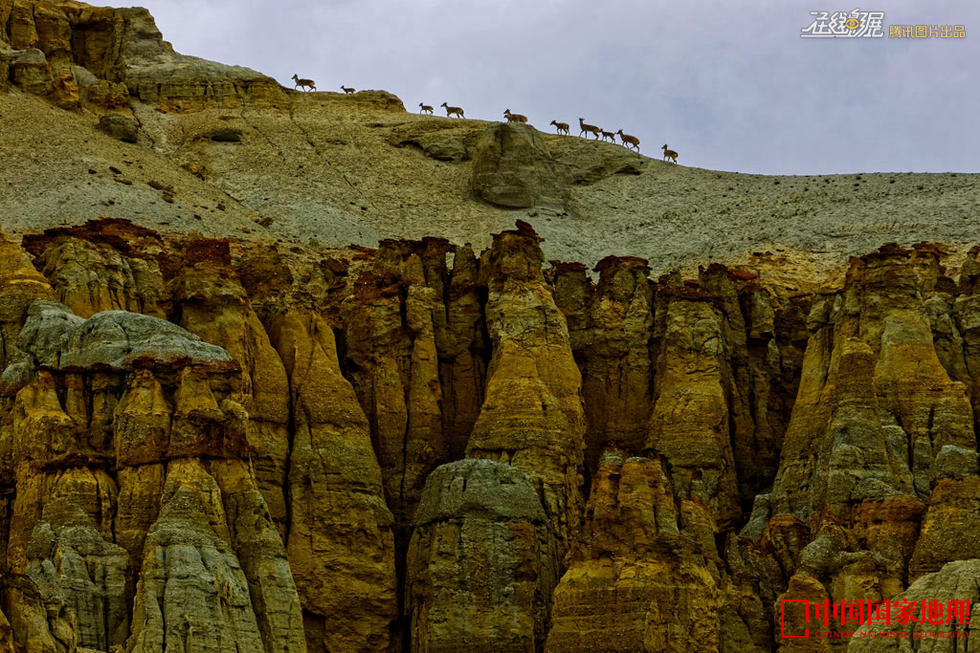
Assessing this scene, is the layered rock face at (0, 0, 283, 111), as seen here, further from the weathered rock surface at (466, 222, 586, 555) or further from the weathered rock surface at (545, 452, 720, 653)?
the weathered rock surface at (545, 452, 720, 653)

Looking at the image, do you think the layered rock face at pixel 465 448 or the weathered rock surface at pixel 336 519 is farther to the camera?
the weathered rock surface at pixel 336 519

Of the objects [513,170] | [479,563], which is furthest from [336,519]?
[513,170]

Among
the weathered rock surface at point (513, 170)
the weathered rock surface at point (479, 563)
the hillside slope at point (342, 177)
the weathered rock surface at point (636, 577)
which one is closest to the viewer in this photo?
the weathered rock surface at point (636, 577)

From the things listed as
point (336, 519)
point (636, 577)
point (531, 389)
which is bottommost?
point (636, 577)

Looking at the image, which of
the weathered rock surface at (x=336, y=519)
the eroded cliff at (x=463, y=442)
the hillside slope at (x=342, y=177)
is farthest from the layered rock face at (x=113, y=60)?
the weathered rock surface at (x=336, y=519)

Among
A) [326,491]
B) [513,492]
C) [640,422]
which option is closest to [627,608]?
[513,492]

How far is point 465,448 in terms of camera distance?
70.1 m

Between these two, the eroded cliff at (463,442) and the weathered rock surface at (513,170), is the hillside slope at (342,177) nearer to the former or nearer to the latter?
the weathered rock surface at (513,170)

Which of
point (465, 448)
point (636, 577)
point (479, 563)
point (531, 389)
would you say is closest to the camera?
point (636, 577)

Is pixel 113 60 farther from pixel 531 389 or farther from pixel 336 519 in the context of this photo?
pixel 336 519

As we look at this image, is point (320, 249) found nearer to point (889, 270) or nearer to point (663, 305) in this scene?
point (663, 305)

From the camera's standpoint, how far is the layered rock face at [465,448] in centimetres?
5544

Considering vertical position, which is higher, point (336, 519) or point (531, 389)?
point (531, 389)

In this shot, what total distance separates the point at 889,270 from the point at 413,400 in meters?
16.5
